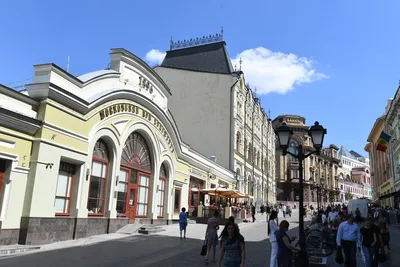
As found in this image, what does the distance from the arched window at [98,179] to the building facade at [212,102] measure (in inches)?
693

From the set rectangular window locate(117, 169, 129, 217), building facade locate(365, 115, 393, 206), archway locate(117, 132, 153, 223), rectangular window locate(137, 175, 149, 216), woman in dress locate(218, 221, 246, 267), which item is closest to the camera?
woman in dress locate(218, 221, 246, 267)

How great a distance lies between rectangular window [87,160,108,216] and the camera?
52.6 feet

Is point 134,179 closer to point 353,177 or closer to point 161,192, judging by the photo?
point 161,192

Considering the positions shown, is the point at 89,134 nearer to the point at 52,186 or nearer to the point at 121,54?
the point at 52,186

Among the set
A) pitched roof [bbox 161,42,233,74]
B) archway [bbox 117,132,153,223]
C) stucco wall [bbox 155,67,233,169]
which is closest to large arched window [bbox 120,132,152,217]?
archway [bbox 117,132,153,223]

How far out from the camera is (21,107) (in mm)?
12430

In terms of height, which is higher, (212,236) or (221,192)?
(221,192)

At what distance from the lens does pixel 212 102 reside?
123 feet

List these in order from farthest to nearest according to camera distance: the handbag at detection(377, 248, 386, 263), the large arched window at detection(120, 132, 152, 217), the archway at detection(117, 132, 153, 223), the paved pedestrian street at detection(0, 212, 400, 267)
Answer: the large arched window at detection(120, 132, 152, 217), the archway at detection(117, 132, 153, 223), the paved pedestrian street at detection(0, 212, 400, 267), the handbag at detection(377, 248, 386, 263)

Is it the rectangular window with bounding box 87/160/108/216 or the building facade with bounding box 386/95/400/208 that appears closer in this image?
the rectangular window with bounding box 87/160/108/216

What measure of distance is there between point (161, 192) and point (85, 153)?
8610 mm

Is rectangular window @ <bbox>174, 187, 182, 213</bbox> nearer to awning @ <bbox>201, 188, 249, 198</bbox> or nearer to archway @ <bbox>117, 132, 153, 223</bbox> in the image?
awning @ <bbox>201, 188, 249, 198</bbox>

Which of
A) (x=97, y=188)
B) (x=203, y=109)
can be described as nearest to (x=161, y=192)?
(x=97, y=188)

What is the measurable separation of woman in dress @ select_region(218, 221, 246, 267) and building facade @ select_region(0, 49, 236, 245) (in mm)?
8545
